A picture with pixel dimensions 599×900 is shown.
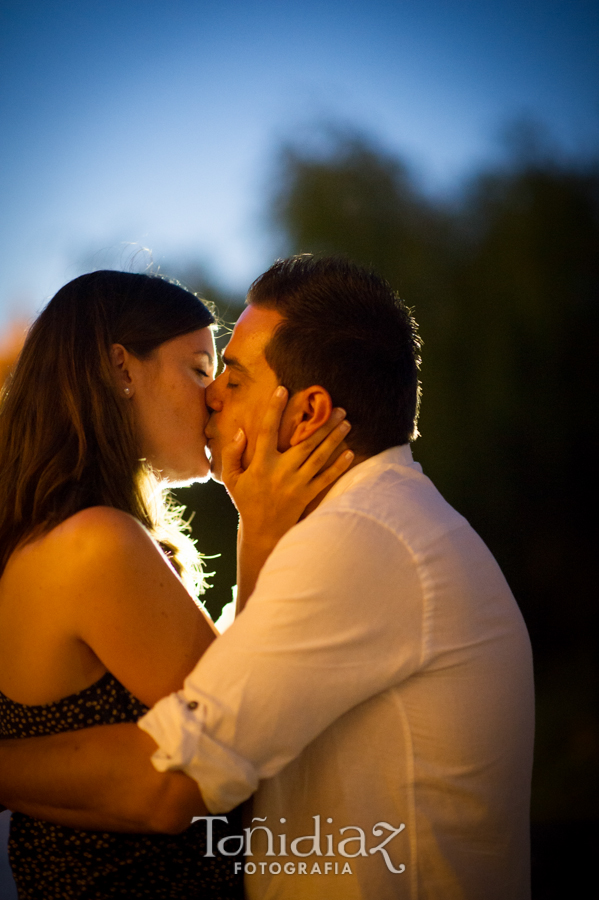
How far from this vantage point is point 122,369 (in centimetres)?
203

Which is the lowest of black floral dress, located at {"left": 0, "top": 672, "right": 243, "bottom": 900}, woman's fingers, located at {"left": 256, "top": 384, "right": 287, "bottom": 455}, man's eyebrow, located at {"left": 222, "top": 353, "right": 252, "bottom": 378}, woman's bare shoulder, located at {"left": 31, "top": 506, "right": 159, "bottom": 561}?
black floral dress, located at {"left": 0, "top": 672, "right": 243, "bottom": 900}

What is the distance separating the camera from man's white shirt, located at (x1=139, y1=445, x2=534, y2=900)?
4.22ft

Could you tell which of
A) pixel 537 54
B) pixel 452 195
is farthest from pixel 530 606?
pixel 537 54

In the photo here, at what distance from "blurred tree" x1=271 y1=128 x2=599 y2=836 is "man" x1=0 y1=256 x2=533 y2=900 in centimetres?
391

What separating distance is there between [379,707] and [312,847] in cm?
33

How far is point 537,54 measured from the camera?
4895mm

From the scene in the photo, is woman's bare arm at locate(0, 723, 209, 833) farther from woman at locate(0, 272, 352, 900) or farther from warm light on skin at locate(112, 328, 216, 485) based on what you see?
warm light on skin at locate(112, 328, 216, 485)

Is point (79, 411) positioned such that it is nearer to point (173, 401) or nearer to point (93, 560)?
point (173, 401)

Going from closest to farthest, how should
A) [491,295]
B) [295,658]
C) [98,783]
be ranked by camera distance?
[295,658] < [98,783] < [491,295]

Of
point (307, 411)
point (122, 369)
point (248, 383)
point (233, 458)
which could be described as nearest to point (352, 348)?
point (307, 411)

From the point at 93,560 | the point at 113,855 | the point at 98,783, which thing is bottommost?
the point at 113,855

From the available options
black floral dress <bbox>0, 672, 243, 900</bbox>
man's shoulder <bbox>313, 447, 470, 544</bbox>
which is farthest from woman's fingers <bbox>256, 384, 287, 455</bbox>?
black floral dress <bbox>0, 672, 243, 900</bbox>

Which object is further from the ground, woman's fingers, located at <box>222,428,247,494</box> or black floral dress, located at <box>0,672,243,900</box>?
woman's fingers, located at <box>222,428,247,494</box>

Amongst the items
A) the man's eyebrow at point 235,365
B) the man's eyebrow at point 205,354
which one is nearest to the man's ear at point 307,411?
the man's eyebrow at point 235,365
